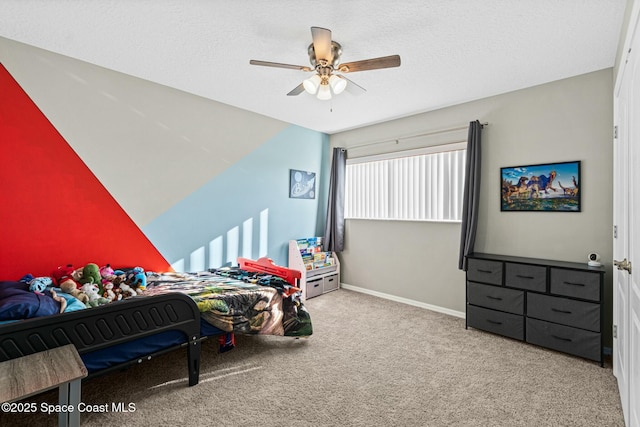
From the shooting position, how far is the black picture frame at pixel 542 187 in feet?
9.53

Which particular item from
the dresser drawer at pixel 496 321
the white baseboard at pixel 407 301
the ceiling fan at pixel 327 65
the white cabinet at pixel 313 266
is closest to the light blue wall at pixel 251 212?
the white cabinet at pixel 313 266

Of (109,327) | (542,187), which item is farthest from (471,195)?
(109,327)

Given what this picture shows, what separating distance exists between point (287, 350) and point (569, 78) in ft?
11.9

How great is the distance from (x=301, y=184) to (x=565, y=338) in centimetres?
346

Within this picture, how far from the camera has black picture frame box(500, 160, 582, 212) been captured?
2.91 meters

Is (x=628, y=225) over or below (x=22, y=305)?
over

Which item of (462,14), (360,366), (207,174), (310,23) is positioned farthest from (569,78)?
(207,174)

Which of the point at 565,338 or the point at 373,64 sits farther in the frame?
the point at 565,338

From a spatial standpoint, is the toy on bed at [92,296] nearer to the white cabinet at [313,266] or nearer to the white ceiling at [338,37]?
the white ceiling at [338,37]

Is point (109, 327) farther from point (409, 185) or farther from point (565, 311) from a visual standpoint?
point (409, 185)

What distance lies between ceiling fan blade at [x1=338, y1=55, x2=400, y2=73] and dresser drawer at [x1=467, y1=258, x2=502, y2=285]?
85.0 inches

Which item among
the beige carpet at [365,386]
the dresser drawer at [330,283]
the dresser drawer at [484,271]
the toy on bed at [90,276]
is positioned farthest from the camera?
the dresser drawer at [330,283]

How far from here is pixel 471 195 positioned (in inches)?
136

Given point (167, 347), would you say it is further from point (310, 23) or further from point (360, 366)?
point (310, 23)
